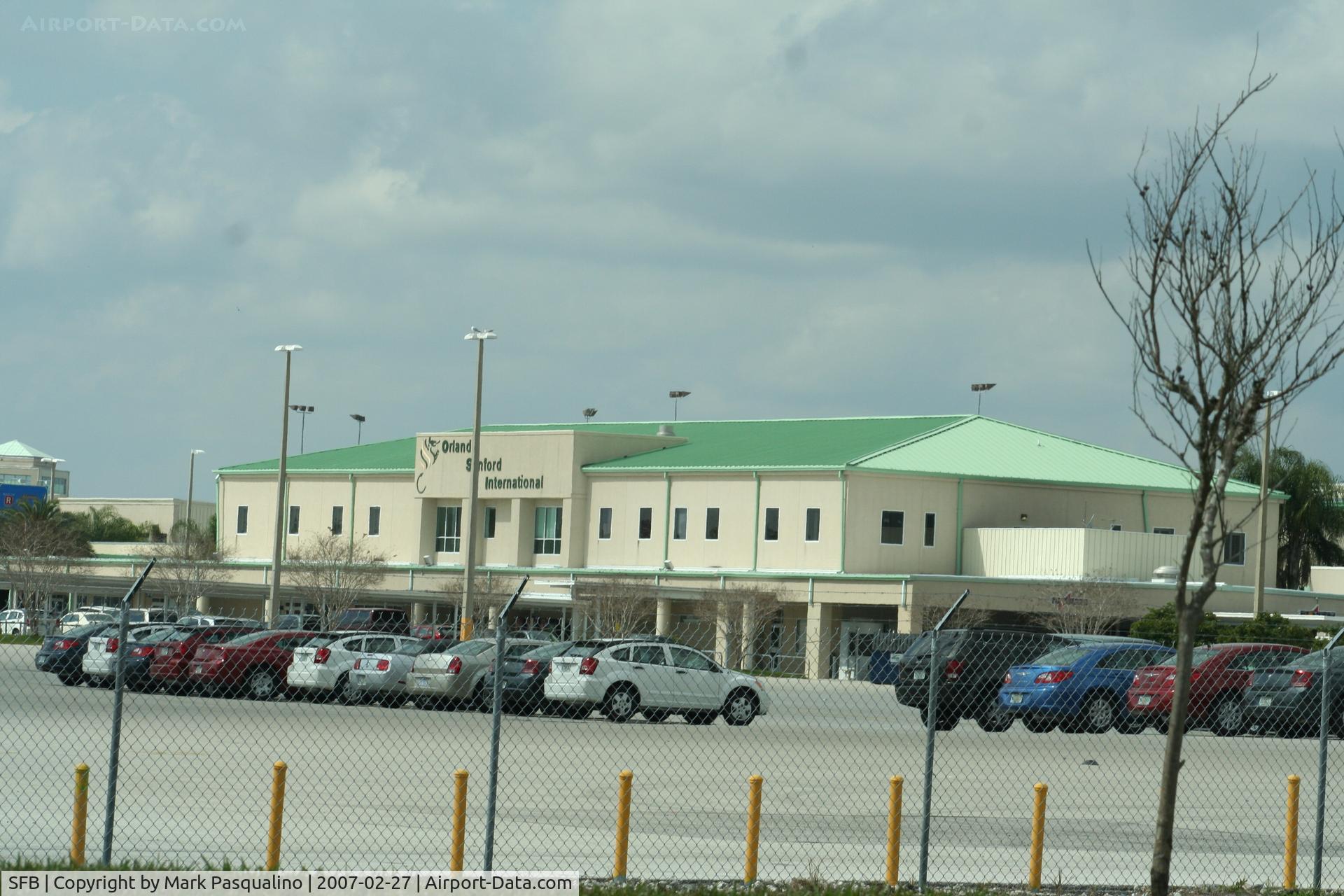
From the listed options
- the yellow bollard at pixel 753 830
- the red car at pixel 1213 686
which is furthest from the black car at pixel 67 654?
the yellow bollard at pixel 753 830

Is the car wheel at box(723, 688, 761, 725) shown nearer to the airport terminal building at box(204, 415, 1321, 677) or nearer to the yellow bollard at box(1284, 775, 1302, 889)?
the yellow bollard at box(1284, 775, 1302, 889)

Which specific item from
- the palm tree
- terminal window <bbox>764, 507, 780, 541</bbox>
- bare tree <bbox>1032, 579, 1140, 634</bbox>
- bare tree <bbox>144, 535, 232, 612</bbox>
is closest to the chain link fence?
bare tree <bbox>1032, 579, 1140, 634</bbox>

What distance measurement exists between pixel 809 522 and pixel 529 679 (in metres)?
33.2

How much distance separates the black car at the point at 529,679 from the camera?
2939 cm

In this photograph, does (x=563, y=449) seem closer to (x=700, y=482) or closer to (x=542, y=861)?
(x=700, y=482)

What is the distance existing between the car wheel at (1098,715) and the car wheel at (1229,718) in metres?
1.91

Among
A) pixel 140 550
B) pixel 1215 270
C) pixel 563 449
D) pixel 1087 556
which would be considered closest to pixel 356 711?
pixel 1215 270

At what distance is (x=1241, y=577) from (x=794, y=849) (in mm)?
54883

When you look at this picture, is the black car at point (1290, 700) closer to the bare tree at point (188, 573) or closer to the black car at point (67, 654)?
the black car at point (67, 654)

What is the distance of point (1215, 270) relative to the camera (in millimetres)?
9539

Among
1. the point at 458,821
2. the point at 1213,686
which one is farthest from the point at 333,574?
the point at 458,821

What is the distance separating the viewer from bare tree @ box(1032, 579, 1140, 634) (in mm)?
55375

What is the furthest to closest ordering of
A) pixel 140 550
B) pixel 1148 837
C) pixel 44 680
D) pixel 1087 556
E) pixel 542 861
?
pixel 140 550 → pixel 1087 556 → pixel 44 680 → pixel 1148 837 → pixel 542 861

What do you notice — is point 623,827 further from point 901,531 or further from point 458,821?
point 901,531
